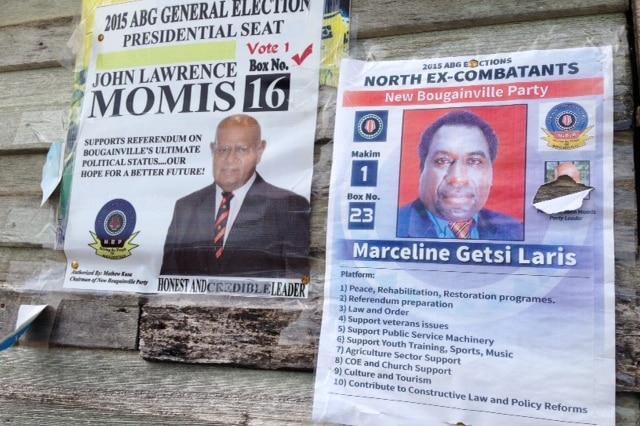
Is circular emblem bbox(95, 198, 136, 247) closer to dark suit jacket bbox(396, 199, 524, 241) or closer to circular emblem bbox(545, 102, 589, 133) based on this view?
dark suit jacket bbox(396, 199, 524, 241)

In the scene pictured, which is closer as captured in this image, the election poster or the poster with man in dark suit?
the election poster

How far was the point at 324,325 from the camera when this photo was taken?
1.11m

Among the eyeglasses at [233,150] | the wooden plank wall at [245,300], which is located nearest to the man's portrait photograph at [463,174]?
the wooden plank wall at [245,300]

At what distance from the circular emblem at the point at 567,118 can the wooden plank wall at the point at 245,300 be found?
0.20ft

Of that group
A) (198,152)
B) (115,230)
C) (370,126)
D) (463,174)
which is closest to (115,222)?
(115,230)

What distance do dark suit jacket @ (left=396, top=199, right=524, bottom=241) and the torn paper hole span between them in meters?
0.05

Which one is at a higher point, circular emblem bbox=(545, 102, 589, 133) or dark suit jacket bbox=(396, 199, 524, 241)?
circular emblem bbox=(545, 102, 589, 133)

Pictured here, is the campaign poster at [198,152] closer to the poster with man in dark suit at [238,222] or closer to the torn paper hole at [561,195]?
the poster with man in dark suit at [238,222]

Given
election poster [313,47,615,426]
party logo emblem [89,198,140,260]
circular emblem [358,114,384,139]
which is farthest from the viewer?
party logo emblem [89,198,140,260]

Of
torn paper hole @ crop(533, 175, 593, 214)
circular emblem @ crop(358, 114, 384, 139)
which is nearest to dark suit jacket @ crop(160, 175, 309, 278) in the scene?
circular emblem @ crop(358, 114, 384, 139)

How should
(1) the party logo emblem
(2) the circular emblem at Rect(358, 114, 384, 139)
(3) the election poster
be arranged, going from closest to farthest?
1. (3) the election poster
2. (2) the circular emblem at Rect(358, 114, 384, 139)
3. (1) the party logo emblem

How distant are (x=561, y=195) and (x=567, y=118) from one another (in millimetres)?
136

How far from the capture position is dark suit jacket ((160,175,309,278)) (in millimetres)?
1175

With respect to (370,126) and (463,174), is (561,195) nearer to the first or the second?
(463,174)
